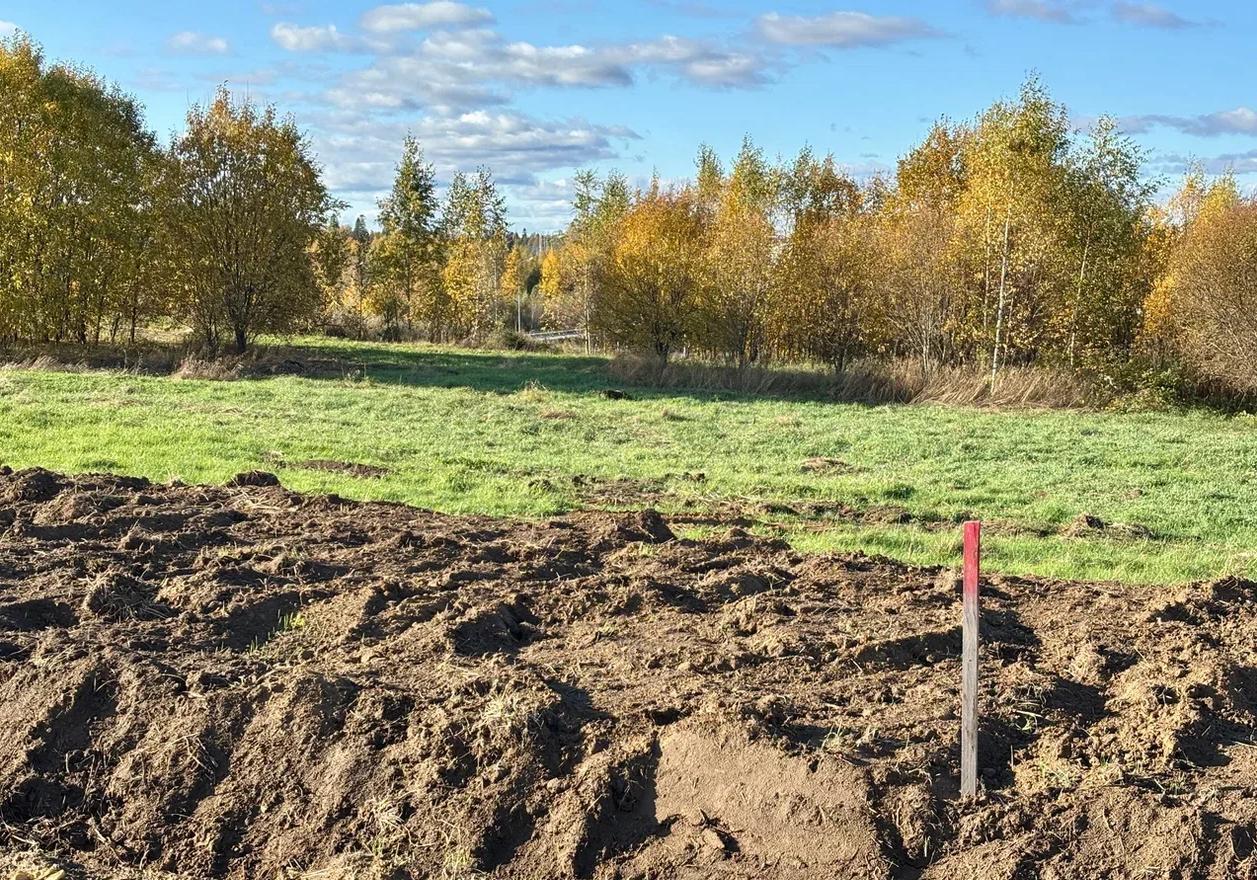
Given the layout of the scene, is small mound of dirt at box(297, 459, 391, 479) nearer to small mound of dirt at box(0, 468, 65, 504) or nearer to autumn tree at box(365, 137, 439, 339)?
small mound of dirt at box(0, 468, 65, 504)

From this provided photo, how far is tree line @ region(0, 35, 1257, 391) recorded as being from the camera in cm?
2514

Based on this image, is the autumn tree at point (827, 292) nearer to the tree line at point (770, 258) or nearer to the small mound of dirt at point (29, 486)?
the tree line at point (770, 258)

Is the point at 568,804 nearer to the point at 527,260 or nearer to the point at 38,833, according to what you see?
the point at 38,833

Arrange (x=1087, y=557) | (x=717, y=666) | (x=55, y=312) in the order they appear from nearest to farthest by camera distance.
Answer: (x=717, y=666) → (x=1087, y=557) → (x=55, y=312)

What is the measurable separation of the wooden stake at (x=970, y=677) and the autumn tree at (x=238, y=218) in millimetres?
26866

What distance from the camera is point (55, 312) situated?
27.0m

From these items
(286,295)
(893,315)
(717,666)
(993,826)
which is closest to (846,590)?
(717,666)

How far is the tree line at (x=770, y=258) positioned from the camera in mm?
25141

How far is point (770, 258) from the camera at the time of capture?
29.7 meters

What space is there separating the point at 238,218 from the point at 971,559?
2747 centimetres

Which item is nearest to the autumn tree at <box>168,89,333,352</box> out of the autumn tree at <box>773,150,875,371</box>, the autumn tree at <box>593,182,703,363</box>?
the autumn tree at <box>593,182,703,363</box>

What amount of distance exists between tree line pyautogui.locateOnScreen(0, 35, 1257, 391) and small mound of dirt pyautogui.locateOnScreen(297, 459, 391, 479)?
17.2m

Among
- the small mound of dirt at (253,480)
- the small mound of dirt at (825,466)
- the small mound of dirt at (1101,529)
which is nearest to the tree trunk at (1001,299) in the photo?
the small mound of dirt at (825,466)

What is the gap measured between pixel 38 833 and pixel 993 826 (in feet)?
12.4
